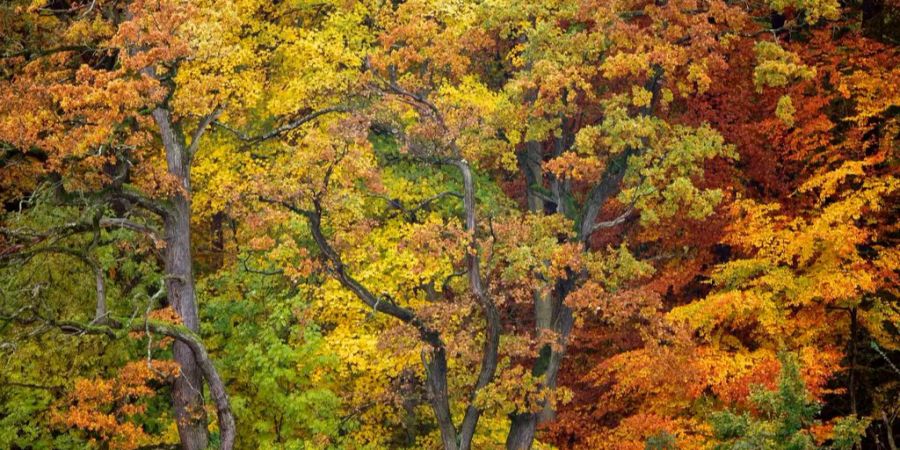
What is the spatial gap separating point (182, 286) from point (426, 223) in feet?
16.9

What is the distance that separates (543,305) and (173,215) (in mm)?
9050

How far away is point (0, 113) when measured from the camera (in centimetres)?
1991

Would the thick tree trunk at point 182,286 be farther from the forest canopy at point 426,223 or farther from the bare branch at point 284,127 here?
the bare branch at point 284,127

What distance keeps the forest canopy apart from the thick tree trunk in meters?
0.05

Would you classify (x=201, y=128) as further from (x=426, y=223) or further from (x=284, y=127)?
(x=426, y=223)

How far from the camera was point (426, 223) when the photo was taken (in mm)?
22312

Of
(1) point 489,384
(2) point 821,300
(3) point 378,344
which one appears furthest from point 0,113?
(2) point 821,300

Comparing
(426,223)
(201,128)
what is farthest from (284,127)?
(426,223)

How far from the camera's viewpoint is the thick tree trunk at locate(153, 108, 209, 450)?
69.9 ft

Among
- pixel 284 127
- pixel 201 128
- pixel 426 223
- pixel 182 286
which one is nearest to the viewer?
pixel 182 286

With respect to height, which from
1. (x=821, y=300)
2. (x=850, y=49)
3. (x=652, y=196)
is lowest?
(x=821, y=300)

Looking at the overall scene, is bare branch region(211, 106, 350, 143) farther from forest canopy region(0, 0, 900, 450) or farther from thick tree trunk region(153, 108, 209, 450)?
thick tree trunk region(153, 108, 209, 450)

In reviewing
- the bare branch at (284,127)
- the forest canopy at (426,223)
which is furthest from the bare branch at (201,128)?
the bare branch at (284,127)

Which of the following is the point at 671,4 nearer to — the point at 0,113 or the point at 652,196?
the point at 652,196
